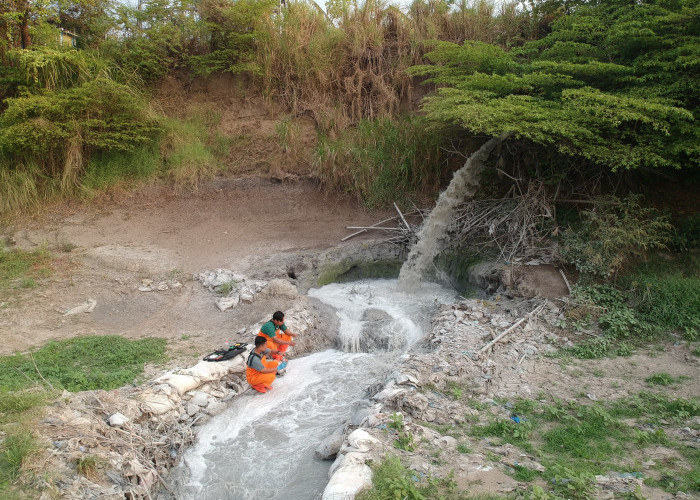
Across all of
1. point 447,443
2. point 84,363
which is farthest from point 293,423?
point 84,363

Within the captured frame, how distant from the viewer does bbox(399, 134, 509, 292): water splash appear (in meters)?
9.83

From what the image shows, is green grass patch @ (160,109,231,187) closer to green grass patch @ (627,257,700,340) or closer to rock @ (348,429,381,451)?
rock @ (348,429,381,451)

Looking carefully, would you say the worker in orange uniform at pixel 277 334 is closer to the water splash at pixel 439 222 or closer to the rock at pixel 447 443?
the rock at pixel 447 443

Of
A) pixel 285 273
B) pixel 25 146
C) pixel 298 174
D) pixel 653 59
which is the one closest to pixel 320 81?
pixel 298 174

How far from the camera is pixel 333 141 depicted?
43.9ft

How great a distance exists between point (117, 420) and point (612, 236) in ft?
24.3

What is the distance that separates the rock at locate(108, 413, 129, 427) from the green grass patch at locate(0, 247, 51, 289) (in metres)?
5.29

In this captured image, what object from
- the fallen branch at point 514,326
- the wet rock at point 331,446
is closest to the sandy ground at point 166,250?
the wet rock at point 331,446

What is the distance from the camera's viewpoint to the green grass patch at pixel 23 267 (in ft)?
29.0

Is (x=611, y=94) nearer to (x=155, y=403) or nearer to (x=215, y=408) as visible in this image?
(x=215, y=408)

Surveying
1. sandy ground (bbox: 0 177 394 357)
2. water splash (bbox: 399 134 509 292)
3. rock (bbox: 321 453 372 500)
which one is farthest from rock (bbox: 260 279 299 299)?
rock (bbox: 321 453 372 500)

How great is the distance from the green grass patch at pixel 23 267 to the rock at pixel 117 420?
17.4 ft

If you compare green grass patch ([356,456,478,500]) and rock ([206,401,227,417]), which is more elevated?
green grass patch ([356,456,478,500])

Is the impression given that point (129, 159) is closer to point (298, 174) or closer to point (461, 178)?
point (298, 174)
